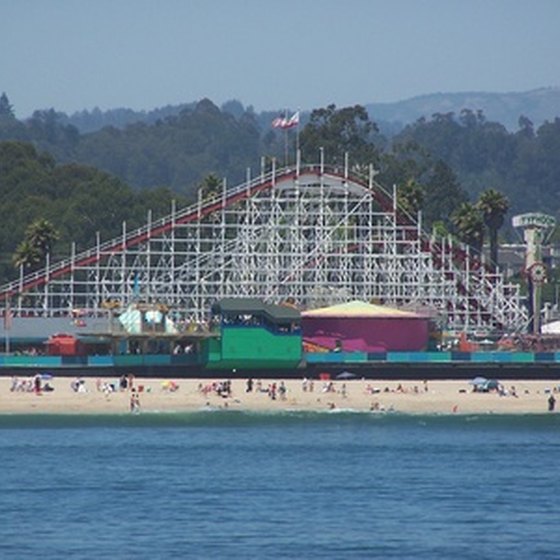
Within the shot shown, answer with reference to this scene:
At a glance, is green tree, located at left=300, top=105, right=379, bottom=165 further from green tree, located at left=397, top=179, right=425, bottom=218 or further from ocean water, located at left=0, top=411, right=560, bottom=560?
ocean water, located at left=0, top=411, right=560, bottom=560

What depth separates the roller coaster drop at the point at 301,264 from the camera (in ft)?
355

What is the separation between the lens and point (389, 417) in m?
89.8

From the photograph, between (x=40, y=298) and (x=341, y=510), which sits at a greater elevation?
(x=40, y=298)

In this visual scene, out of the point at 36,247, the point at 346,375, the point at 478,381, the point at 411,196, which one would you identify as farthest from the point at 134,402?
the point at 411,196

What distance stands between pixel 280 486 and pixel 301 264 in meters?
41.9

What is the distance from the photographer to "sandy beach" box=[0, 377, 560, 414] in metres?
90.9

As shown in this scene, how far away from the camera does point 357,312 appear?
10325cm

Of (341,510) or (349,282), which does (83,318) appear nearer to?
(349,282)

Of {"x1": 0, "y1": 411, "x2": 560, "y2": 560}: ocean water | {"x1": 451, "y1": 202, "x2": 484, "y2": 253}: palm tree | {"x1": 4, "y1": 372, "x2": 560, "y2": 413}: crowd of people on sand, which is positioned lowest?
{"x1": 0, "y1": 411, "x2": 560, "y2": 560}: ocean water

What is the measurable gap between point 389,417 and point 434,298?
21.4 m

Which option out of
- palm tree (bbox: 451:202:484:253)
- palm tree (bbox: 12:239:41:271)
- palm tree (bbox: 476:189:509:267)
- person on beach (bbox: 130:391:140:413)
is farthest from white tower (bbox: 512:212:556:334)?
person on beach (bbox: 130:391:140:413)

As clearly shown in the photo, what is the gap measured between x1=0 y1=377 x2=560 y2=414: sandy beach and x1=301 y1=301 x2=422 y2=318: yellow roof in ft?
21.1

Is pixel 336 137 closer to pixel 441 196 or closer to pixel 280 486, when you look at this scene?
pixel 441 196

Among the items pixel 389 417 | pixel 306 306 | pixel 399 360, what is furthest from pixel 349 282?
pixel 389 417
